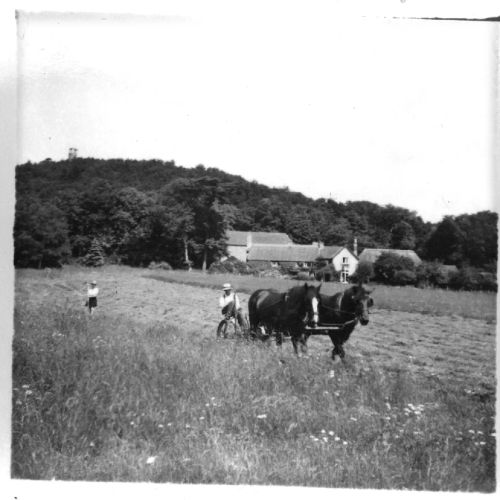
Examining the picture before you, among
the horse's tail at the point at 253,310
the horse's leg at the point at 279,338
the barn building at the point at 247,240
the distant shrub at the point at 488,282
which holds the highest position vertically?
the barn building at the point at 247,240

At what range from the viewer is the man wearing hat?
560 cm

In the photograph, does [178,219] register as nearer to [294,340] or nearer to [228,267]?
[228,267]

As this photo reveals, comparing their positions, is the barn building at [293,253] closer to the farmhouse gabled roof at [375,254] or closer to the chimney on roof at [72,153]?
the farmhouse gabled roof at [375,254]

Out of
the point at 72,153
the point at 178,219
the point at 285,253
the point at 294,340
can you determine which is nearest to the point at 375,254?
the point at 285,253

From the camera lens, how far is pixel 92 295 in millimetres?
5594

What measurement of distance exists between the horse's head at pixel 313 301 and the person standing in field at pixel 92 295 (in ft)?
7.86

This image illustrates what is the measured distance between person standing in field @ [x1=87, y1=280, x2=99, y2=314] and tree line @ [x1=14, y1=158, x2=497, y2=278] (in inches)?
11.9

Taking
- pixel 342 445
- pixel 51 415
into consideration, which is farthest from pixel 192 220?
pixel 342 445

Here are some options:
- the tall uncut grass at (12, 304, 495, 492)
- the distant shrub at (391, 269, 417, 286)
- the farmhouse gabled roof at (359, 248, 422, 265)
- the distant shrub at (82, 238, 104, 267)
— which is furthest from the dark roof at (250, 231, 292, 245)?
the distant shrub at (82, 238, 104, 267)

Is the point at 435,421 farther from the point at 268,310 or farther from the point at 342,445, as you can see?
the point at 268,310

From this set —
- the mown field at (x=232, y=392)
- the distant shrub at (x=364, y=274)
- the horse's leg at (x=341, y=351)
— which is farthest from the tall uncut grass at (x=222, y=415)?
the distant shrub at (x=364, y=274)

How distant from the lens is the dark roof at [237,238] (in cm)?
557

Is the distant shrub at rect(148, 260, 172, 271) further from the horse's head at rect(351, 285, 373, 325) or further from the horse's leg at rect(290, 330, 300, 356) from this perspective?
the horse's head at rect(351, 285, 373, 325)

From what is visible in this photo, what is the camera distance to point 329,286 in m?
5.51
